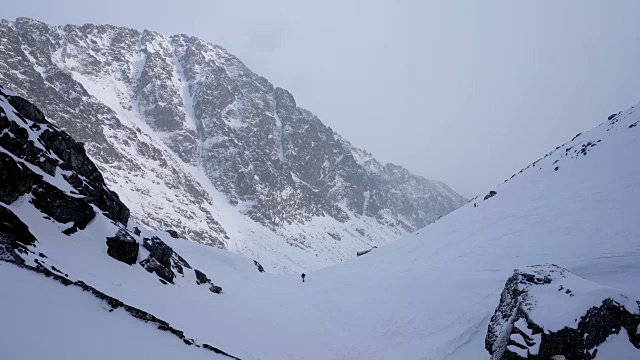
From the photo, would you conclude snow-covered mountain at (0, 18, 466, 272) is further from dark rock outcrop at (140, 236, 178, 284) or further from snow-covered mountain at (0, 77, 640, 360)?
snow-covered mountain at (0, 77, 640, 360)

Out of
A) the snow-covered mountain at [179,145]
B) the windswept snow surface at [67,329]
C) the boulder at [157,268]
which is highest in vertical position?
the snow-covered mountain at [179,145]

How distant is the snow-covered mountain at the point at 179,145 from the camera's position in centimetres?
12025

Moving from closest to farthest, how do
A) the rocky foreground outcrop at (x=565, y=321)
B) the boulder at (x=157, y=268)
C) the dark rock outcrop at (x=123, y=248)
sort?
the rocky foreground outcrop at (x=565, y=321)
the dark rock outcrop at (x=123, y=248)
the boulder at (x=157, y=268)

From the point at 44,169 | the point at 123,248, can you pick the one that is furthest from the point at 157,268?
the point at 44,169

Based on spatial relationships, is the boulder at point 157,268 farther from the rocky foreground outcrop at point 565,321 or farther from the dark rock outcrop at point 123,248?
the rocky foreground outcrop at point 565,321

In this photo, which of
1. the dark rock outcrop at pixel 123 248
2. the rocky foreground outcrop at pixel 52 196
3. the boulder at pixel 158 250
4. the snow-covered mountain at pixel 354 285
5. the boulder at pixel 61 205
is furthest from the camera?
the boulder at pixel 158 250

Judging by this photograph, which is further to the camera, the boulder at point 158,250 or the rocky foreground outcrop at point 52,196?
the boulder at point 158,250

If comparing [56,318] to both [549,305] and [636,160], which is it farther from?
[636,160]

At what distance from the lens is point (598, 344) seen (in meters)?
9.01

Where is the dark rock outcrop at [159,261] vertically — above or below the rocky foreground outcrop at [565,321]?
above

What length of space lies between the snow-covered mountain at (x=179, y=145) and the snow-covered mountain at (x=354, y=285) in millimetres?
87601

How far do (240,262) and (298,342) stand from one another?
22.2 m

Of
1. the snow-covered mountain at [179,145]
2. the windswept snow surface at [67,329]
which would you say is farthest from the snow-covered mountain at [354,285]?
the snow-covered mountain at [179,145]

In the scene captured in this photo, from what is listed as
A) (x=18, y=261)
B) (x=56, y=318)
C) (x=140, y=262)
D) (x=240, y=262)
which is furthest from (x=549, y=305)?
(x=240, y=262)
